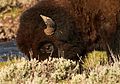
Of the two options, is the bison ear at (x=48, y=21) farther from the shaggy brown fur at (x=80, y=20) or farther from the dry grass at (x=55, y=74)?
the dry grass at (x=55, y=74)

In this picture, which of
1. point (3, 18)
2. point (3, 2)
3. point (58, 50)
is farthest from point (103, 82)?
point (3, 2)

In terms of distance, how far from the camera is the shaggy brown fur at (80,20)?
10.3m

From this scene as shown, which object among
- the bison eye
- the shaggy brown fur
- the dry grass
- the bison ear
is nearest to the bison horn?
the bison ear

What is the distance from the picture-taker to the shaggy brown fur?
33.7 ft

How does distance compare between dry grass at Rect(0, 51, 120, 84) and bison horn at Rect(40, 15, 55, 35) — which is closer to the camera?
dry grass at Rect(0, 51, 120, 84)

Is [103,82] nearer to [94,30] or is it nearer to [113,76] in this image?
[113,76]

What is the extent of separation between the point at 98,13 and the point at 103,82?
290cm

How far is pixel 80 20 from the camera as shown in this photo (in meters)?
10.5

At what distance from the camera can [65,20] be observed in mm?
10383

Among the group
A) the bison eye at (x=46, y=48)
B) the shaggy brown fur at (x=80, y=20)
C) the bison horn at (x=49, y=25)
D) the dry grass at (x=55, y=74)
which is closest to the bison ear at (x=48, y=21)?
the bison horn at (x=49, y=25)

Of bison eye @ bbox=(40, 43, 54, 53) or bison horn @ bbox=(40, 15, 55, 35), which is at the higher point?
bison horn @ bbox=(40, 15, 55, 35)

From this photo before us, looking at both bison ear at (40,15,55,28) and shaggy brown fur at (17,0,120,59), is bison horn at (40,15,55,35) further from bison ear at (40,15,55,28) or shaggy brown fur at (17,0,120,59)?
shaggy brown fur at (17,0,120,59)

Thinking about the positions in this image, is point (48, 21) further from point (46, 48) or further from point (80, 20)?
point (80, 20)

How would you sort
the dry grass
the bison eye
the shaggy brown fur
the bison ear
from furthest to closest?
the shaggy brown fur
the bison eye
the bison ear
the dry grass
